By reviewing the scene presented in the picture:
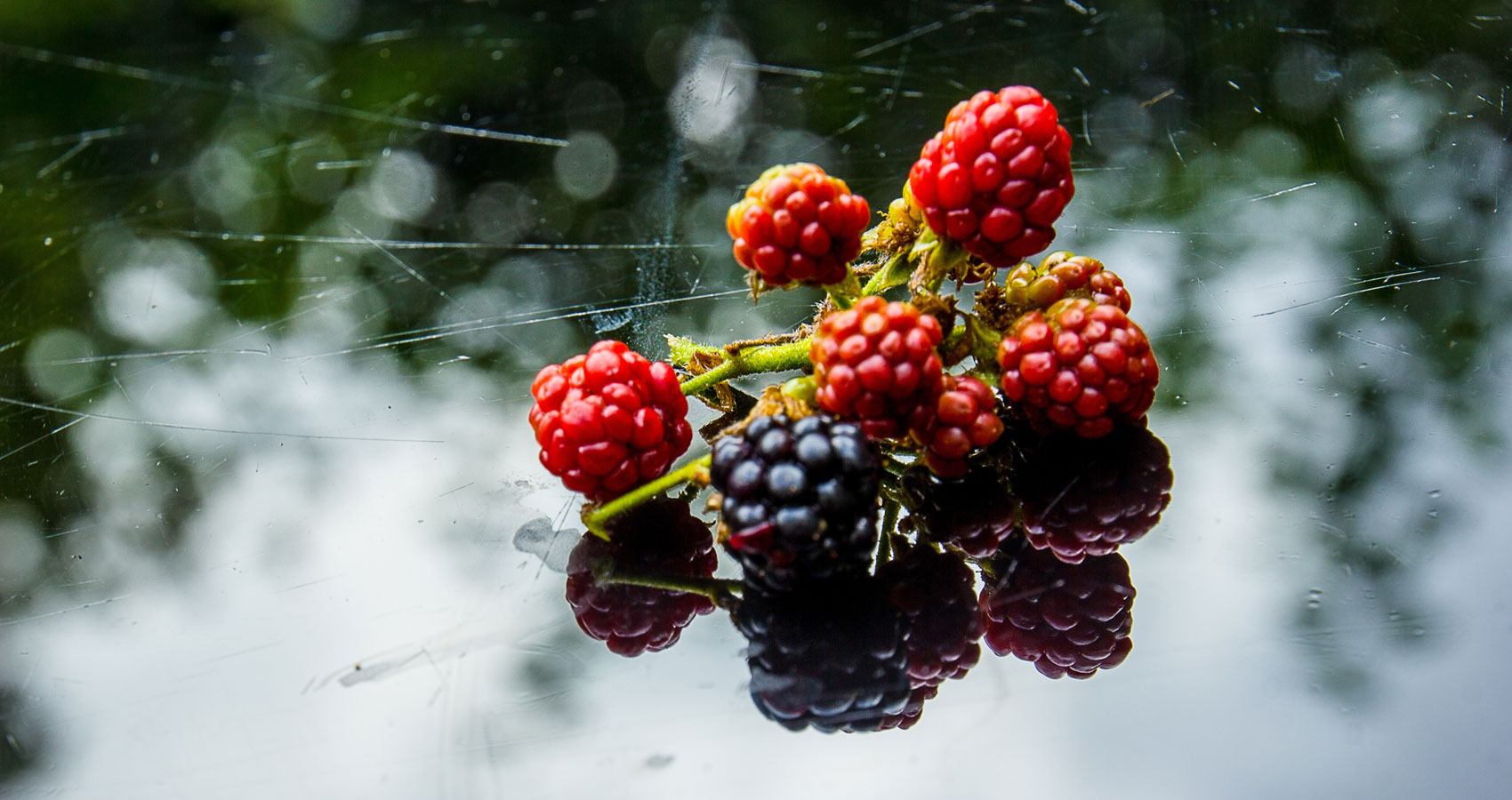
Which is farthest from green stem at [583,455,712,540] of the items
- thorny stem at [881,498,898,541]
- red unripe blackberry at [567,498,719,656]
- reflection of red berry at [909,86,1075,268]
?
reflection of red berry at [909,86,1075,268]

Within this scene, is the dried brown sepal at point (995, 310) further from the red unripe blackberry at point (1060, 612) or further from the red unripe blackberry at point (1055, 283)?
the red unripe blackberry at point (1060, 612)

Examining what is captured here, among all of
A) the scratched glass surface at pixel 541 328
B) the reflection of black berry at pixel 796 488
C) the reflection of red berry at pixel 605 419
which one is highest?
the reflection of black berry at pixel 796 488

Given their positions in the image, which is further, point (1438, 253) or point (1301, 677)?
point (1438, 253)

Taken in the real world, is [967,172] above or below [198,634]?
above

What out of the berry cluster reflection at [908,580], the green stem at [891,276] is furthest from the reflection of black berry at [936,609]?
the green stem at [891,276]

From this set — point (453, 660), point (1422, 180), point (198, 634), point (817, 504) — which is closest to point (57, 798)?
point (198, 634)

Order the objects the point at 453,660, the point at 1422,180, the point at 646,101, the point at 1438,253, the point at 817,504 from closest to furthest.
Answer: the point at 817,504 < the point at 453,660 < the point at 1438,253 < the point at 1422,180 < the point at 646,101

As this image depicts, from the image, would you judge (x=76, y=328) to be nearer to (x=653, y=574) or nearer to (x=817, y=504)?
(x=653, y=574)

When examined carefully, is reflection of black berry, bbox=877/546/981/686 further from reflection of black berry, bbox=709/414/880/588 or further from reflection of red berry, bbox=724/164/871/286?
reflection of red berry, bbox=724/164/871/286
